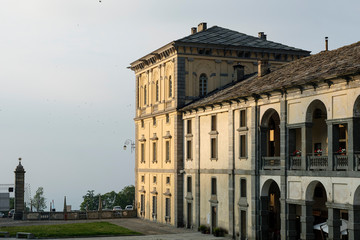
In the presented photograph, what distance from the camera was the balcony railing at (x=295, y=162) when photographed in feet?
121

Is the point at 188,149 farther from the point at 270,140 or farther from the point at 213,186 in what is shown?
the point at 270,140

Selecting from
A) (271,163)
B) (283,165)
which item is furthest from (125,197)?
(283,165)

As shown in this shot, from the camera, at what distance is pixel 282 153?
3816 cm

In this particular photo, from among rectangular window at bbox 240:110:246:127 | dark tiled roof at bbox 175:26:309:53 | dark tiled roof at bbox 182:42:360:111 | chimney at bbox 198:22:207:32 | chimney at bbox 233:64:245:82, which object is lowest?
rectangular window at bbox 240:110:246:127

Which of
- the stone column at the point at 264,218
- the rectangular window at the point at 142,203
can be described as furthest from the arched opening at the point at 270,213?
the rectangular window at the point at 142,203

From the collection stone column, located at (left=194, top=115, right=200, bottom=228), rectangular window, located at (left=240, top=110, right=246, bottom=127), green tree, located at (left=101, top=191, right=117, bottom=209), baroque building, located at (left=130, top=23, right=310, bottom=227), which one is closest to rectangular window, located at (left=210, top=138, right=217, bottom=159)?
baroque building, located at (left=130, top=23, right=310, bottom=227)

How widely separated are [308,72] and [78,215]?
34516mm

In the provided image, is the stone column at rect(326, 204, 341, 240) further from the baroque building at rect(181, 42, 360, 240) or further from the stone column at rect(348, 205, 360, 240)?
the stone column at rect(348, 205, 360, 240)

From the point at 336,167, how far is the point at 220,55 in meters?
25.8

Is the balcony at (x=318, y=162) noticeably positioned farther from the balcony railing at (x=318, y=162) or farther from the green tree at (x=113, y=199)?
the green tree at (x=113, y=199)

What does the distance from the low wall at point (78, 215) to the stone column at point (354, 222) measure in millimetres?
37353

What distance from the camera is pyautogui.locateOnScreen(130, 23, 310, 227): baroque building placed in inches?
2143

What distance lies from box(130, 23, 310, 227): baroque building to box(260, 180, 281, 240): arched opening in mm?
6688

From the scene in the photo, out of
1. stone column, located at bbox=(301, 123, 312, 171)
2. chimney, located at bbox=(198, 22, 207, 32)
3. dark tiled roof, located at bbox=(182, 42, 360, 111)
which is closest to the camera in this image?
dark tiled roof, located at bbox=(182, 42, 360, 111)
